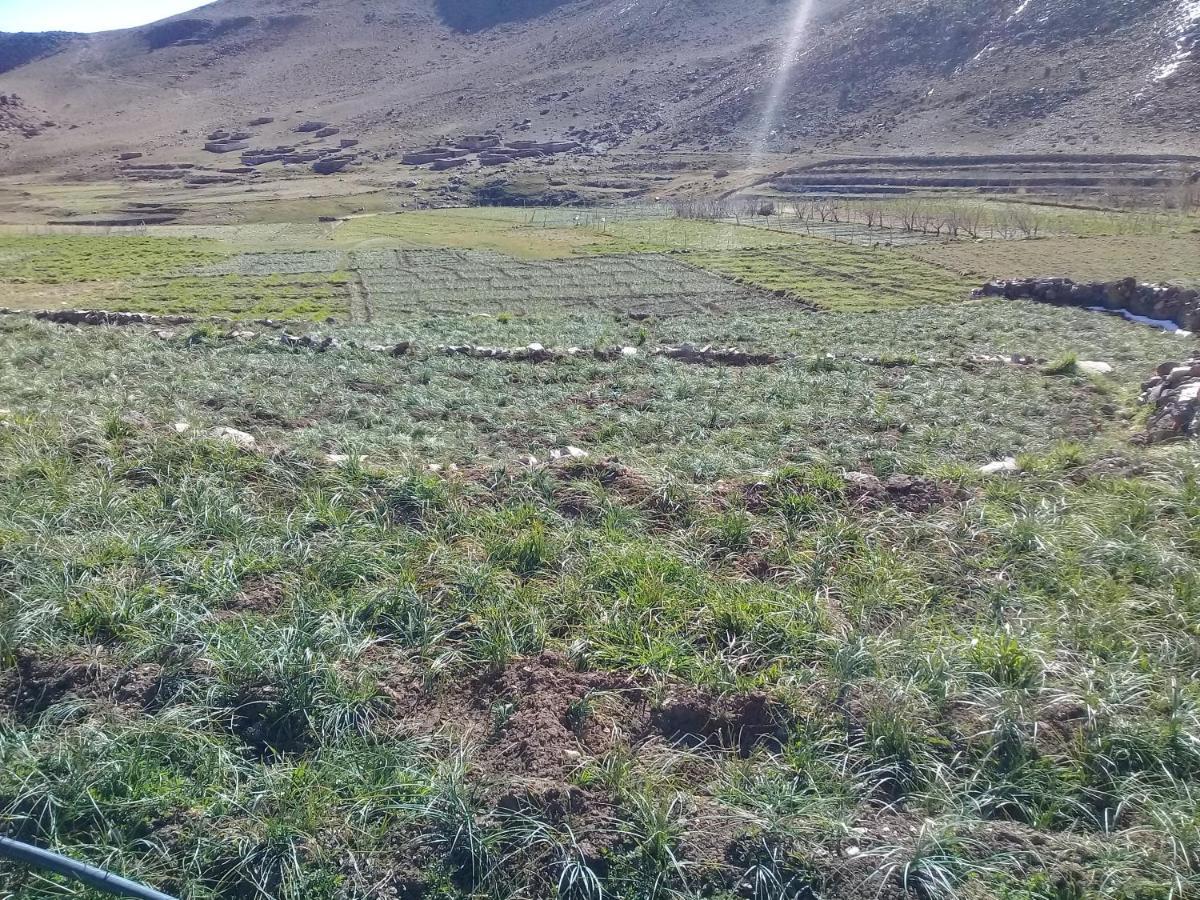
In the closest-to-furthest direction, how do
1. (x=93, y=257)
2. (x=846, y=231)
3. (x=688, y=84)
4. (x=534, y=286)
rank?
1. (x=534, y=286)
2. (x=93, y=257)
3. (x=846, y=231)
4. (x=688, y=84)

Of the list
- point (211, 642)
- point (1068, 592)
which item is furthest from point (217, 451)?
point (1068, 592)

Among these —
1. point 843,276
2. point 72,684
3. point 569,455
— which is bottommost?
point 843,276

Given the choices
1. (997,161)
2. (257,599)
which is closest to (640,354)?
(257,599)

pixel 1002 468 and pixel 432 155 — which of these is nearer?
pixel 1002 468

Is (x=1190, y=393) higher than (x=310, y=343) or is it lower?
lower

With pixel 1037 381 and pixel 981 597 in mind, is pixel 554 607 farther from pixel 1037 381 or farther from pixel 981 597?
pixel 1037 381

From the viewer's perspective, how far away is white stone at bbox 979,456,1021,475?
9648 mm

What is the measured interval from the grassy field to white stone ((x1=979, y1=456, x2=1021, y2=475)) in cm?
18

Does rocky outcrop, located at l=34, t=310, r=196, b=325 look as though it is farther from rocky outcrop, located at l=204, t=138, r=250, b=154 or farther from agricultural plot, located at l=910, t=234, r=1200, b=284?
rocky outcrop, located at l=204, t=138, r=250, b=154

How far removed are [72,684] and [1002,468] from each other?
365 inches

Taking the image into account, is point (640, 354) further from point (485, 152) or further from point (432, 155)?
point (432, 155)

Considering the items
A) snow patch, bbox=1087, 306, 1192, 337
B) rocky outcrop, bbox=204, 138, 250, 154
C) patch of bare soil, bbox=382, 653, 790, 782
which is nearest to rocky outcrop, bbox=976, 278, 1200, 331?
snow patch, bbox=1087, 306, 1192, 337

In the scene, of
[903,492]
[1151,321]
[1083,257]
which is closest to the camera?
[903,492]

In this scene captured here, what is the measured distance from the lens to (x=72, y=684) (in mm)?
5117
